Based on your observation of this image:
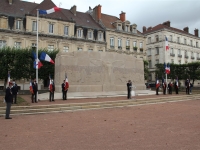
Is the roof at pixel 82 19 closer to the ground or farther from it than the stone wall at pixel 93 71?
→ farther from it

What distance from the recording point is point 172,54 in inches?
2023

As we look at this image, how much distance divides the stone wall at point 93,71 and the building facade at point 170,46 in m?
31.6

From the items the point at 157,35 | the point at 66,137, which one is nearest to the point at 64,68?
the point at 66,137

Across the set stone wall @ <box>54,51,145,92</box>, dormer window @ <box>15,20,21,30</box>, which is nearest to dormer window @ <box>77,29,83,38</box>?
dormer window @ <box>15,20,21,30</box>

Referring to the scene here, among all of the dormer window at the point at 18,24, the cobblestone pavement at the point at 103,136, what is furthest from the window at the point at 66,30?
the cobblestone pavement at the point at 103,136

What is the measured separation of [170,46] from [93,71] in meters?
37.9

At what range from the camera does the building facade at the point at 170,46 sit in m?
50.8

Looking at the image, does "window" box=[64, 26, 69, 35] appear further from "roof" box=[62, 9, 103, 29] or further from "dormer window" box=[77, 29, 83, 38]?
"roof" box=[62, 9, 103, 29]

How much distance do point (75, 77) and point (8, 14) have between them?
893 inches

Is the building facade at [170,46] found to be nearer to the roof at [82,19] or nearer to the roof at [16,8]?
the roof at [82,19]

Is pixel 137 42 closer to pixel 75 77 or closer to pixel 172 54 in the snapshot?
pixel 172 54

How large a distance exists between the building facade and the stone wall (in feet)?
104

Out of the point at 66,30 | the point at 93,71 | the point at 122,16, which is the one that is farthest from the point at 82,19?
the point at 93,71

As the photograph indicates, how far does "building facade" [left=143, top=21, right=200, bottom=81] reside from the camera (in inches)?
1999
